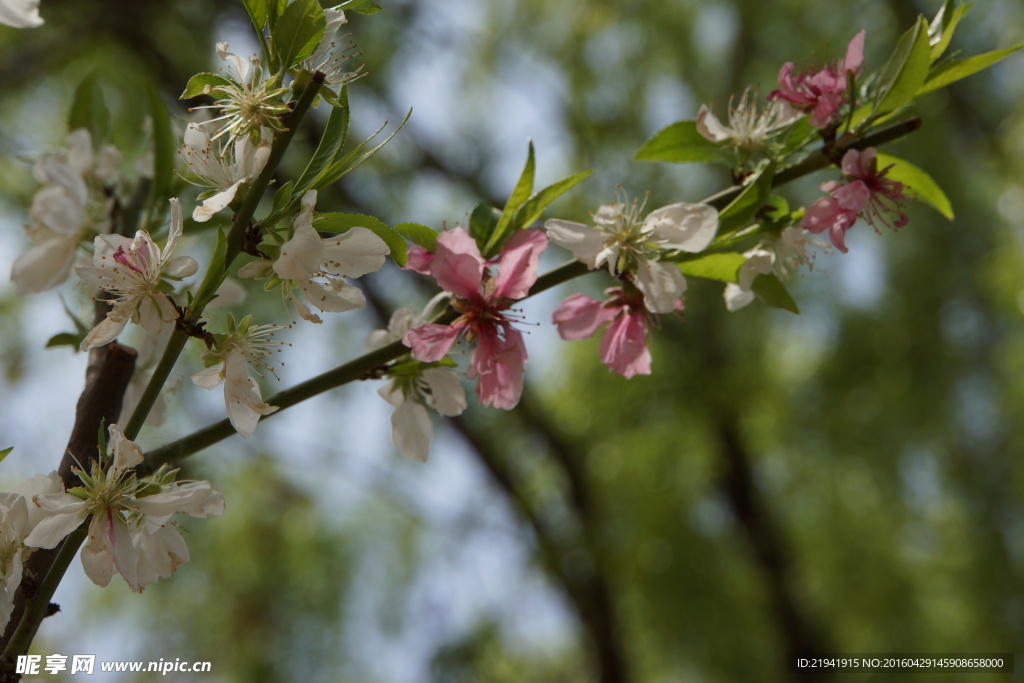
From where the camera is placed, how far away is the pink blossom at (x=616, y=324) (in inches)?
20.7

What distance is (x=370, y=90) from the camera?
6.56 feet

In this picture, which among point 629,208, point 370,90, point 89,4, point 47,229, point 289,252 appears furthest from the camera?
point 370,90

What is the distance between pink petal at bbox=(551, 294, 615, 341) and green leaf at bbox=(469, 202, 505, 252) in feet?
0.24

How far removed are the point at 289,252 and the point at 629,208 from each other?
0.23 metres

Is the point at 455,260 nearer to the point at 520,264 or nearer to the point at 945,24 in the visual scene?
the point at 520,264

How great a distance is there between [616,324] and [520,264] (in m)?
0.10

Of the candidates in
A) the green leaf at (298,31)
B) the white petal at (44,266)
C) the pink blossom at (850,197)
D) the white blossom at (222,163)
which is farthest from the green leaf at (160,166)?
the pink blossom at (850,197)

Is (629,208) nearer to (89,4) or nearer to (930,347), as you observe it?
(89,4)

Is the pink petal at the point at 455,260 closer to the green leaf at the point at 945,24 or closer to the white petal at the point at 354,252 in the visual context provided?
the white petal at the point at 354,252

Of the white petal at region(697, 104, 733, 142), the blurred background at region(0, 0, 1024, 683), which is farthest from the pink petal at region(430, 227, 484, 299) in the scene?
the blurred background at region(0, 0, 1024, 683)

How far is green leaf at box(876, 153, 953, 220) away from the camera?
558 millimetres

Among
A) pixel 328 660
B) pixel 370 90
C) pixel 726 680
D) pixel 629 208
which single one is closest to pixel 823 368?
pixel 726 680

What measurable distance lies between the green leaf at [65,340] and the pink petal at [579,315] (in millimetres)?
344

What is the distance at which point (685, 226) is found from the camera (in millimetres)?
488
